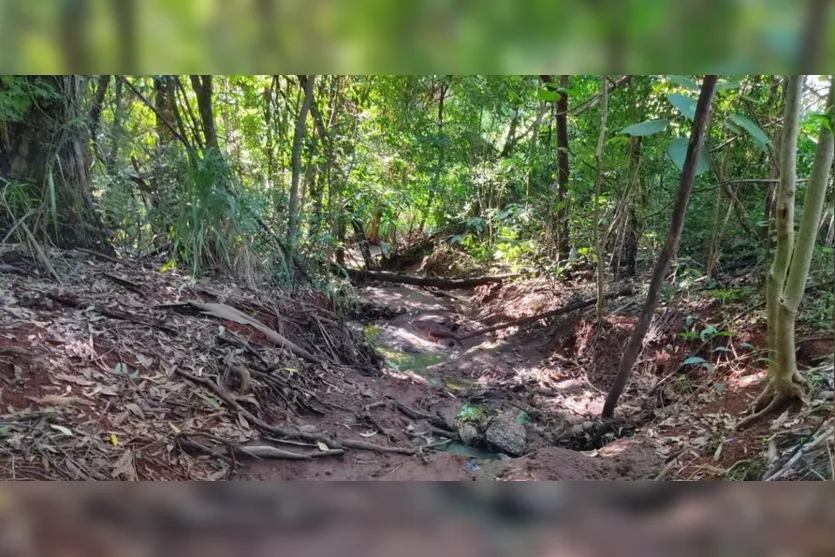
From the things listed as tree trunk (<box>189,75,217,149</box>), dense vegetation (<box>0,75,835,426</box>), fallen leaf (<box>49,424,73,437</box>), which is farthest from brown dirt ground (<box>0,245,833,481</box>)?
tree trunk (<box>189,75,217,149</box>)

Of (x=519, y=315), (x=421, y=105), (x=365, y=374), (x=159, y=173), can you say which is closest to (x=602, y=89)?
(x=421, y=105)

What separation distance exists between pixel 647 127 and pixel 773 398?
0.64 metres

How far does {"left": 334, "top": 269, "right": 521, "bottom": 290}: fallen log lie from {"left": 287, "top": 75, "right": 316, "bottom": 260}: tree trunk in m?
0.14

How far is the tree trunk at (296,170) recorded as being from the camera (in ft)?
4.16

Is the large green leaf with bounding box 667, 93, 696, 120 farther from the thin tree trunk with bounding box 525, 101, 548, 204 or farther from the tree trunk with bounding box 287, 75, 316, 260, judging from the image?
the tree trunk with bounding box 287, 75, 316, 260

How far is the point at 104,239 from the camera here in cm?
144

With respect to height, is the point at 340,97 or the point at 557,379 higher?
the point at 340,97

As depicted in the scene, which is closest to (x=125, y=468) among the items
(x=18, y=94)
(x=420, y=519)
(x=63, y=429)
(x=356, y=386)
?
(x=63, y=429)

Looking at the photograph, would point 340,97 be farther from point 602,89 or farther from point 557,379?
point 557,379

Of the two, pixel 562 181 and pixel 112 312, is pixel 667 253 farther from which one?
pixel 112 312

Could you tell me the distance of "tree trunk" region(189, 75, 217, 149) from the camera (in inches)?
46.8

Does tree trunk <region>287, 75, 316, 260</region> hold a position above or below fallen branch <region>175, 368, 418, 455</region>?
above
